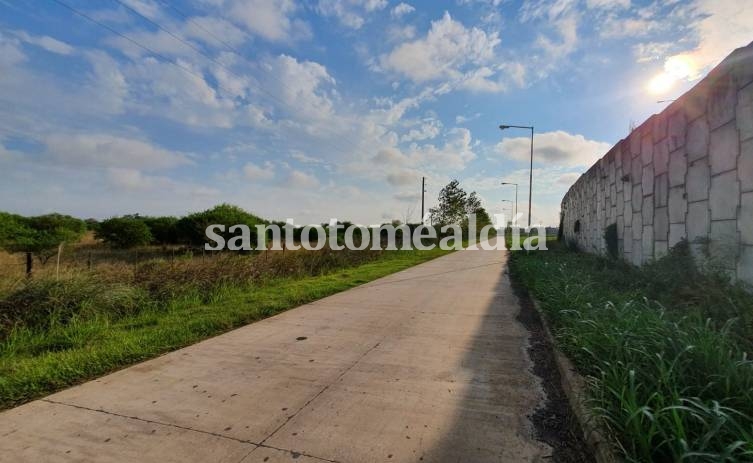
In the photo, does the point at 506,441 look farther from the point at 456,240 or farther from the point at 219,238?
the point at 456,240

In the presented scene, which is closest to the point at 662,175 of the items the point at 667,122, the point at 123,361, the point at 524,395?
the point at 667,122

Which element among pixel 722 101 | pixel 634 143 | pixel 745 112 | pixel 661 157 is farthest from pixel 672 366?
pixel 634 143

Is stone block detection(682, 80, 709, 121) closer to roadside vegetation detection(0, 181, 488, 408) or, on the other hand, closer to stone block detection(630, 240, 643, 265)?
stone block detection(630, 240, 643, 265)

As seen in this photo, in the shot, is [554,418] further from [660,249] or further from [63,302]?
[63,302]

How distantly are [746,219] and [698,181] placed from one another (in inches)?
52.1

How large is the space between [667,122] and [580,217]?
9570 millimetres

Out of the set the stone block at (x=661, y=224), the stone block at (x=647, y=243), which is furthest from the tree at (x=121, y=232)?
the stone block at (x=661, y=224)

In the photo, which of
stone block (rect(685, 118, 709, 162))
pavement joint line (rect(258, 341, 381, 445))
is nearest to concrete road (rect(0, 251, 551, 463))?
pavement joint line (rect(258, 341, 381, 445))

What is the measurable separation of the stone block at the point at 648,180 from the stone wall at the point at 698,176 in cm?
2

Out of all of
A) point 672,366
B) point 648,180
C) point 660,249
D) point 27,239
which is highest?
point 648,180

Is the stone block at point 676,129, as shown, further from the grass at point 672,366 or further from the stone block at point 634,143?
the grass at point 672,366

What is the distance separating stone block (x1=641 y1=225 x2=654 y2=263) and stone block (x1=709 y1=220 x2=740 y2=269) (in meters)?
2.16

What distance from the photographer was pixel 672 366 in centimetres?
248

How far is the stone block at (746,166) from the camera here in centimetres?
436
